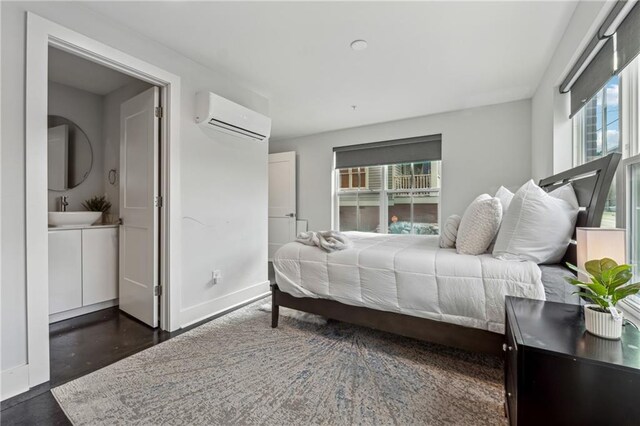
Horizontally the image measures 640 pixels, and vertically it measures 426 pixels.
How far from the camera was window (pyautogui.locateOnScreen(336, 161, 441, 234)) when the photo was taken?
4.32 meters

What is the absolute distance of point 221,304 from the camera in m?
2.85

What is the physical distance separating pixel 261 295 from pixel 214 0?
278 centimetres

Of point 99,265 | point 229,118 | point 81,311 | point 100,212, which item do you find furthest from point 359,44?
point 81,311

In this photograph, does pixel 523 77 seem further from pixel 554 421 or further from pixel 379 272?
pixel 554 421

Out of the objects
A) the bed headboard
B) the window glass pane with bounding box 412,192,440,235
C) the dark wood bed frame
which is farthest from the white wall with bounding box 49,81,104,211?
the bed headboard

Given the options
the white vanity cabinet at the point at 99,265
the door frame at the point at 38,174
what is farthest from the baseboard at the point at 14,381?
the white vanity cabinet at the point at 99,265

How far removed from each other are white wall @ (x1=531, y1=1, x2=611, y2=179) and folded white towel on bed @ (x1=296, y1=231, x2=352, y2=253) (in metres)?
2.02

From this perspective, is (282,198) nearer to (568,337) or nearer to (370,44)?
(370,44)

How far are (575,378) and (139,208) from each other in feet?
9.98

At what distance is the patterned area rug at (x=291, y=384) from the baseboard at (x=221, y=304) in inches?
12.3

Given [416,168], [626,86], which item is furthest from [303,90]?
[626,86]

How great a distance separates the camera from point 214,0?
71.9 inches

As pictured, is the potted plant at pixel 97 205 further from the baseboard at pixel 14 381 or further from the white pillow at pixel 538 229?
the white pillow at pixel 538 229

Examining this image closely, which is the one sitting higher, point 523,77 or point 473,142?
point 523,77
